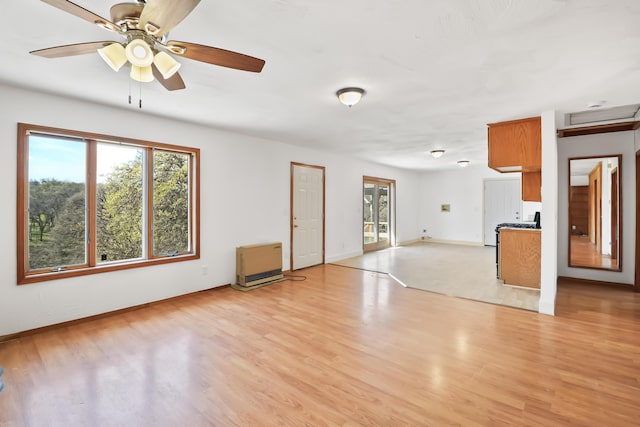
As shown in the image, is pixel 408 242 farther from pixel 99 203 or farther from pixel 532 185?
pixel 99 203

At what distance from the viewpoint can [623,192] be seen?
15.5 feet

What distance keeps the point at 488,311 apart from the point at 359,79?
10.3ft

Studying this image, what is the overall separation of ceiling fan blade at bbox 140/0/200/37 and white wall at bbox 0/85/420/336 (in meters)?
2.50

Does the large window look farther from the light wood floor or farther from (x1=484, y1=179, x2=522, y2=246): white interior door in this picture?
(x1=484, y1=179, x2=522, y2=246): white interior door

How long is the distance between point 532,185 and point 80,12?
579 cm

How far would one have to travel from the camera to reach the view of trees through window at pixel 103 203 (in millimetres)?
3256

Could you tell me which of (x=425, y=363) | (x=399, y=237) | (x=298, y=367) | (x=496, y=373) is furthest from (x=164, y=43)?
(x=399, y=237)

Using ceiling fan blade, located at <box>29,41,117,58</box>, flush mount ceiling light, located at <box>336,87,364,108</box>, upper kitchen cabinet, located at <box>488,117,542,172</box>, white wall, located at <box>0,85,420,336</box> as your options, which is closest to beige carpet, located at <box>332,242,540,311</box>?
white wall, located at <box>0,85,420,336</box>

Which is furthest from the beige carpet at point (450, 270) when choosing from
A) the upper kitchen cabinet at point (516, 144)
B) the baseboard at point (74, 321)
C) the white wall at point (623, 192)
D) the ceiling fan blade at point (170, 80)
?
the ceiling fan blade at point (170, 80)

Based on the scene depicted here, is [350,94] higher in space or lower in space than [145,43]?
higher

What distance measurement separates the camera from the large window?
126 inches

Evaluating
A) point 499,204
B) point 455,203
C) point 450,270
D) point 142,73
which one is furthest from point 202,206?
point 499,204

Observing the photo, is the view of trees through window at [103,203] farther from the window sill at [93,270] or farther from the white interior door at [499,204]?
the white interior door at [499,204]

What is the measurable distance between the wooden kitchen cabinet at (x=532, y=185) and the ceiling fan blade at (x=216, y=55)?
4.80 metres
